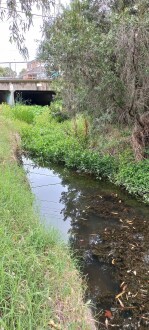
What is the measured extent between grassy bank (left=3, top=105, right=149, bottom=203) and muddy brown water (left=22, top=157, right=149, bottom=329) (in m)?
0.27

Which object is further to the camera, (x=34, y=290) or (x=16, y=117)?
(x=16, y=117)

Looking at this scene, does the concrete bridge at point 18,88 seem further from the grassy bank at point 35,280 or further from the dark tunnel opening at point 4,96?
the grassy bank at point 35,280

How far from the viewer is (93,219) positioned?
5.30 m

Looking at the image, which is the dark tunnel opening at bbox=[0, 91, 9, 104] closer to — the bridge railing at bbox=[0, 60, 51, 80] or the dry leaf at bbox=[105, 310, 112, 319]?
the bridge railing at bbox=[0, 60, 51, 80]

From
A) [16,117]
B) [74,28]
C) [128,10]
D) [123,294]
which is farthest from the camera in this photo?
[16,117]

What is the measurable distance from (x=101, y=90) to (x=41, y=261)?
4.16 metres

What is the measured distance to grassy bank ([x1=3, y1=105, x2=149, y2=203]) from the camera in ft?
21.4

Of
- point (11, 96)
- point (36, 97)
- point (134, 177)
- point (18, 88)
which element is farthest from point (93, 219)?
point (36, 97)

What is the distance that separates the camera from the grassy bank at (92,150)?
6512 mm

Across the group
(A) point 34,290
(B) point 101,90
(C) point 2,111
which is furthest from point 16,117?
(A) point 34,290

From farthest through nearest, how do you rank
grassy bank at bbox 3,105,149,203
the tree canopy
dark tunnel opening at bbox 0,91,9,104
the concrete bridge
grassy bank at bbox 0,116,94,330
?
dark tunnel opening at bbox 0,91,9,104, the concrete bridge, grassy bank at bbox 3,105,149,203, the tree canopy, grassy bank at bbox 0,116,94,330

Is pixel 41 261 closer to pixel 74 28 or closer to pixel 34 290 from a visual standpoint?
pixel 34 290

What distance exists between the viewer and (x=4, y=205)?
3.69m

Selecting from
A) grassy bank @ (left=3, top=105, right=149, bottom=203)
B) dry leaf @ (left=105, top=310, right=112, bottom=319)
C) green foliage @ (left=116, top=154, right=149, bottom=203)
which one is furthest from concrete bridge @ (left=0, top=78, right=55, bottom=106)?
dry leaf @ (left=105, top=310, right=112, bottom=319)
